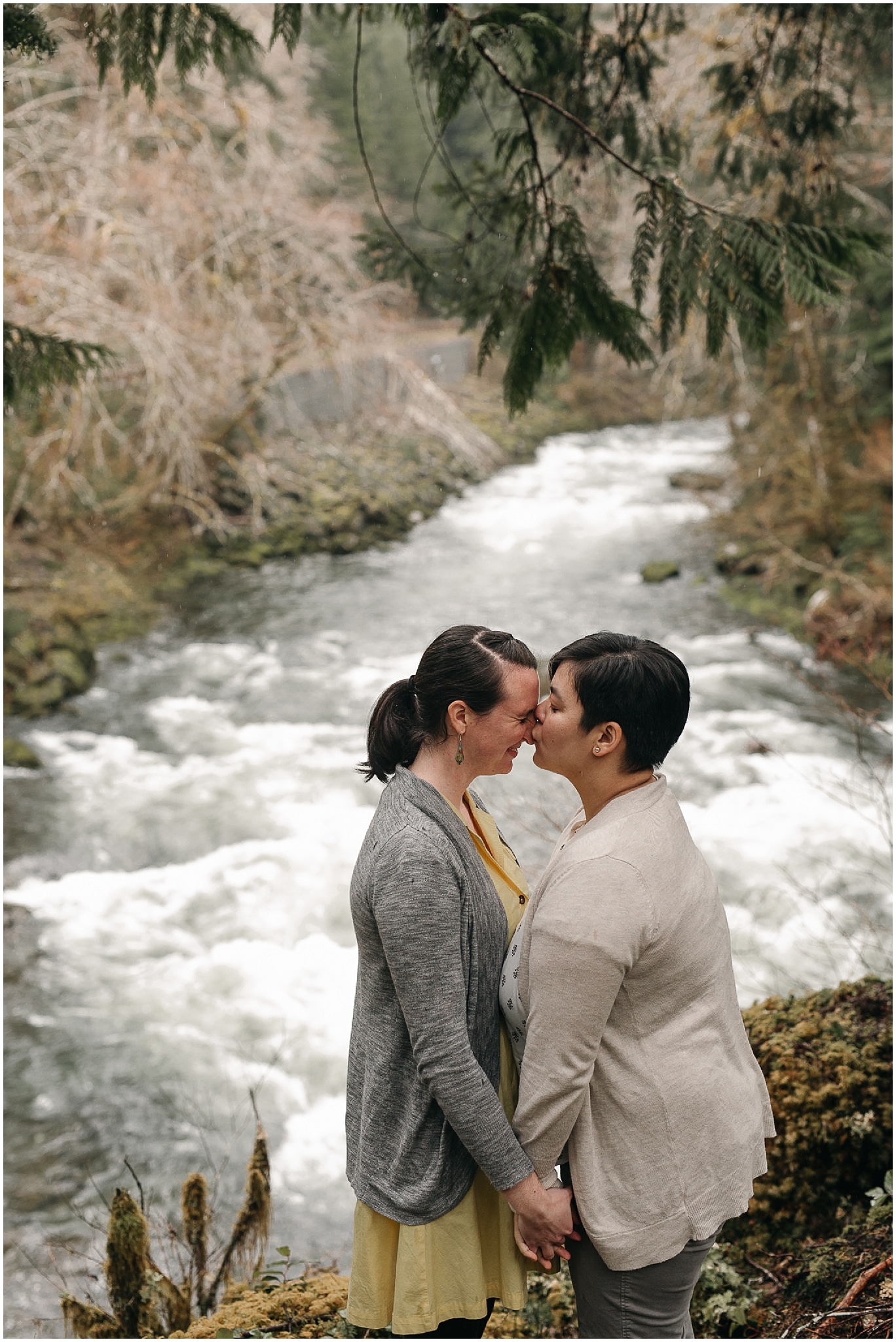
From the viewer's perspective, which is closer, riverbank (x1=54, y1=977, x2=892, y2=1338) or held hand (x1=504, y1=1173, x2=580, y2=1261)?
held hand (x1=504, y1=1173, x2=580, y2=1261)

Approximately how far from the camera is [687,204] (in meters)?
2.22

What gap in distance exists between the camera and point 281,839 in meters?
6.71

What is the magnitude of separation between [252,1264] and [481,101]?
320 cm

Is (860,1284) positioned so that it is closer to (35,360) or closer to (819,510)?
(35,360)

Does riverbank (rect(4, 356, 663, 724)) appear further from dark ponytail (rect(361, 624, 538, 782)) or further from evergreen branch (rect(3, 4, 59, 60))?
dark ponytail (rect(361, 624, 538, 782))

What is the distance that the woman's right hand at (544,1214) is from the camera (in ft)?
4.82

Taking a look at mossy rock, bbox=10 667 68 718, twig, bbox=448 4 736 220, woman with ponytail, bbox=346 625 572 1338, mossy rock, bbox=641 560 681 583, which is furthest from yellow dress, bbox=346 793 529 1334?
mossy rock, bbox=641 560 681 583

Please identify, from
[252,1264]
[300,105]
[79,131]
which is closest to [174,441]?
[79,131]

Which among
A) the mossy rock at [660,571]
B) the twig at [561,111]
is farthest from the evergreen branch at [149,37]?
the mossy rock at [660,571]

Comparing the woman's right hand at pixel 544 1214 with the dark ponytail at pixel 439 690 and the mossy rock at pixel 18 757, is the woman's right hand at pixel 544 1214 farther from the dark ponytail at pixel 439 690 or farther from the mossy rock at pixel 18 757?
the mossy rock at pixel 18 757

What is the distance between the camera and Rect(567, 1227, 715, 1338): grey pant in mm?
1491

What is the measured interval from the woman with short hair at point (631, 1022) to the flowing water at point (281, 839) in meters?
2.41

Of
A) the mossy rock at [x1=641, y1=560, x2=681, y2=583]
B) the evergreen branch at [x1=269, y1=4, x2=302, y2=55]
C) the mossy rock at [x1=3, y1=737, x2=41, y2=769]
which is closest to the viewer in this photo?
the evergreen branch at [x1=269, y1=4, x2=302, y2=55]

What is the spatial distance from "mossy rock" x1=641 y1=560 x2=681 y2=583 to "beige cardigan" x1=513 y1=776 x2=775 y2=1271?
8510mm
